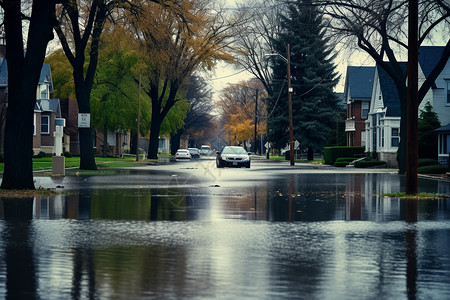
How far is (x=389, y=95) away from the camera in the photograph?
61594 mm

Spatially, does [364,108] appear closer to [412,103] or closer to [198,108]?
[198,108]

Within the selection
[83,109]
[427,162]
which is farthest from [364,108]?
[83,109]

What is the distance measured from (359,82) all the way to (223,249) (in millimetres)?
70179

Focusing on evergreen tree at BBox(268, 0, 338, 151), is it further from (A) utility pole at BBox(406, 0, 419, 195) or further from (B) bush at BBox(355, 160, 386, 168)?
(A) utility pole at BBox(406, 0, 419, 195)

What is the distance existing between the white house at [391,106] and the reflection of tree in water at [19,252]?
41.9 meters

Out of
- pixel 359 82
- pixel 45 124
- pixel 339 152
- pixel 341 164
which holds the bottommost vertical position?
pixel 341 164

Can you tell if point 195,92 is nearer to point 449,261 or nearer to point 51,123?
point 51,123

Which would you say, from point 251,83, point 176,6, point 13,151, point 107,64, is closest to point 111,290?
point 13,151

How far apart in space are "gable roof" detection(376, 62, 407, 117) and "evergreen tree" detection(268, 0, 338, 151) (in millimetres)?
12371

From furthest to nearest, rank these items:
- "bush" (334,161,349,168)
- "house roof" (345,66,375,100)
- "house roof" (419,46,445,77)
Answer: "house roof" (345,66,375,100) < "bush" (334,161,349,168) < "house roof" (419,46,445,77)

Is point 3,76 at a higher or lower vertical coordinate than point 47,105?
higher

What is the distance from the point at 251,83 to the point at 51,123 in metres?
64.2

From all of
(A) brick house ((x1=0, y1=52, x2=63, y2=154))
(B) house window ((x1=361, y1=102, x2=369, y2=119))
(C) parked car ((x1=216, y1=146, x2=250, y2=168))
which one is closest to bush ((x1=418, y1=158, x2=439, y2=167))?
(C) parked car ((x1=216, y1=146, x2=250, y2=168))

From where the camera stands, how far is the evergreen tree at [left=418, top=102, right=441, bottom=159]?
4959cm
